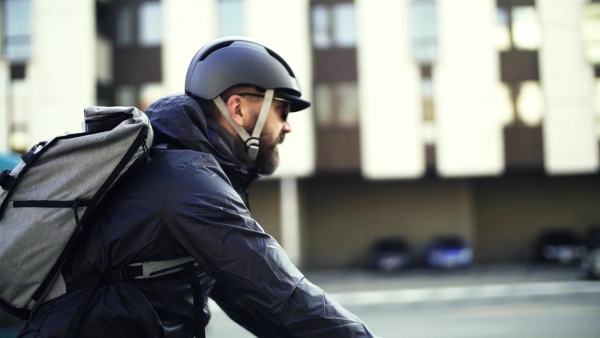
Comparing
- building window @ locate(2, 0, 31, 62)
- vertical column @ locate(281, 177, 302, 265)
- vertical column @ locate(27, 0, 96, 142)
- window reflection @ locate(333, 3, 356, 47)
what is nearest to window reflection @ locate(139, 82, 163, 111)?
vertical column @ locate(27, 0, 96, 142)

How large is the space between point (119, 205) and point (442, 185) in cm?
2487

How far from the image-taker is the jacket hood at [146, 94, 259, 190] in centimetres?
177

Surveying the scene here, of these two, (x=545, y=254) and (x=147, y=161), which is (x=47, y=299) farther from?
(x=545, y=254)

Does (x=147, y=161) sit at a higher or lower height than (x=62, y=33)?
lower

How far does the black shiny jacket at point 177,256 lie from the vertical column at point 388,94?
21396 mm

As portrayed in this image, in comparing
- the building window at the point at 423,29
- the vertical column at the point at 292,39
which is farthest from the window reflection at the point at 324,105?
→ the building window at the point at 423,29

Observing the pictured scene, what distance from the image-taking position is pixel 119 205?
1.61 meters

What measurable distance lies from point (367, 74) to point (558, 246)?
11.0 m

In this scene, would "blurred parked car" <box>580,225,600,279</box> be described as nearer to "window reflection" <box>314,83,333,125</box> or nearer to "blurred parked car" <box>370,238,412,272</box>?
"blurred parked car" <box>370,238,412,272</box>

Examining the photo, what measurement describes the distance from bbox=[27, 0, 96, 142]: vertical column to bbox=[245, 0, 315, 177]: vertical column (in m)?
6.12

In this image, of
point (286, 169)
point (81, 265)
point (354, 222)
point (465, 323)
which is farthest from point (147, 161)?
point (354, 222)

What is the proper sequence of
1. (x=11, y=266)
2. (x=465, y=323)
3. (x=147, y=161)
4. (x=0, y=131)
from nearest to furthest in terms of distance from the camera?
(x=11, y=266) < (x=147, y=161) < (x=465, y=323) < (x=0, y=131)

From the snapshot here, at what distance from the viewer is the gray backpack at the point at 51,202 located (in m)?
1.47

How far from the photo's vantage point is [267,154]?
204cm
